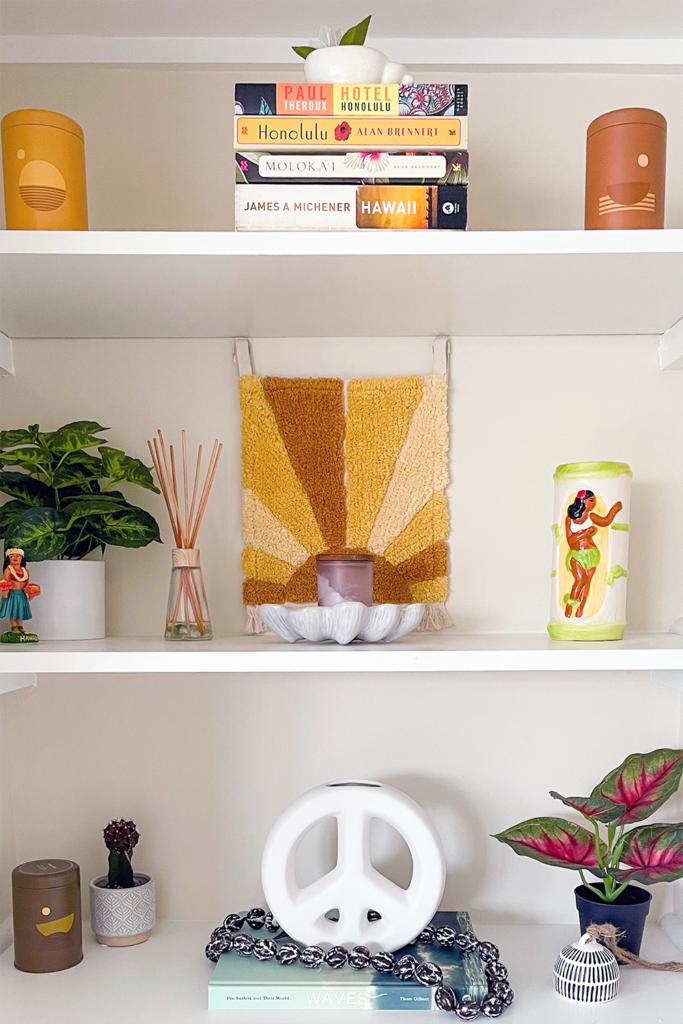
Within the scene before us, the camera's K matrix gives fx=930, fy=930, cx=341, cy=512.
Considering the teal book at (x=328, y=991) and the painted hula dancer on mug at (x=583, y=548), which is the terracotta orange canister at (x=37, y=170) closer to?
the painted hula dancer on mug at (x=583, y=548)

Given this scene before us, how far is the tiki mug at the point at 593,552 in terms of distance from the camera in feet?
3.69

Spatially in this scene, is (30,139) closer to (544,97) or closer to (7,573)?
(7,573)

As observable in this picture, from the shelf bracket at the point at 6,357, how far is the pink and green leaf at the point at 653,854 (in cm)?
102

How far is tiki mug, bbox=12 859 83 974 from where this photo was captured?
1.11m

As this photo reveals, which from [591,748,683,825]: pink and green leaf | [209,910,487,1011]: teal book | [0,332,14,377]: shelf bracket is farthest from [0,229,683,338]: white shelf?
[209,910,487,1011]: teal book

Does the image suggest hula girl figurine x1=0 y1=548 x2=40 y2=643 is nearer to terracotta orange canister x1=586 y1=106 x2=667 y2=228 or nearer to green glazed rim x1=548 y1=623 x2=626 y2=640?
green glazed rim x1=548 y1=623 x2=626 y2=640

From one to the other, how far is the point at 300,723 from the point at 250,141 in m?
0.76

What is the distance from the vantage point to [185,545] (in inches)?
48.6

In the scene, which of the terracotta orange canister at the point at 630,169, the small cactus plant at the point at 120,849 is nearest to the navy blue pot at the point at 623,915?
the small cactus plant at the point at 120,849

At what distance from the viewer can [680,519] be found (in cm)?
131

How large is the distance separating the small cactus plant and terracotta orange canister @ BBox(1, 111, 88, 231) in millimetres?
748

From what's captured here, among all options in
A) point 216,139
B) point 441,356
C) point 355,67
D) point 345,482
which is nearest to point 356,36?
point 355,67

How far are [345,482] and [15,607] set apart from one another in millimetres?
466

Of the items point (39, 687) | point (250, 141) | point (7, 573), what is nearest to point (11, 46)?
point (250, 141)
